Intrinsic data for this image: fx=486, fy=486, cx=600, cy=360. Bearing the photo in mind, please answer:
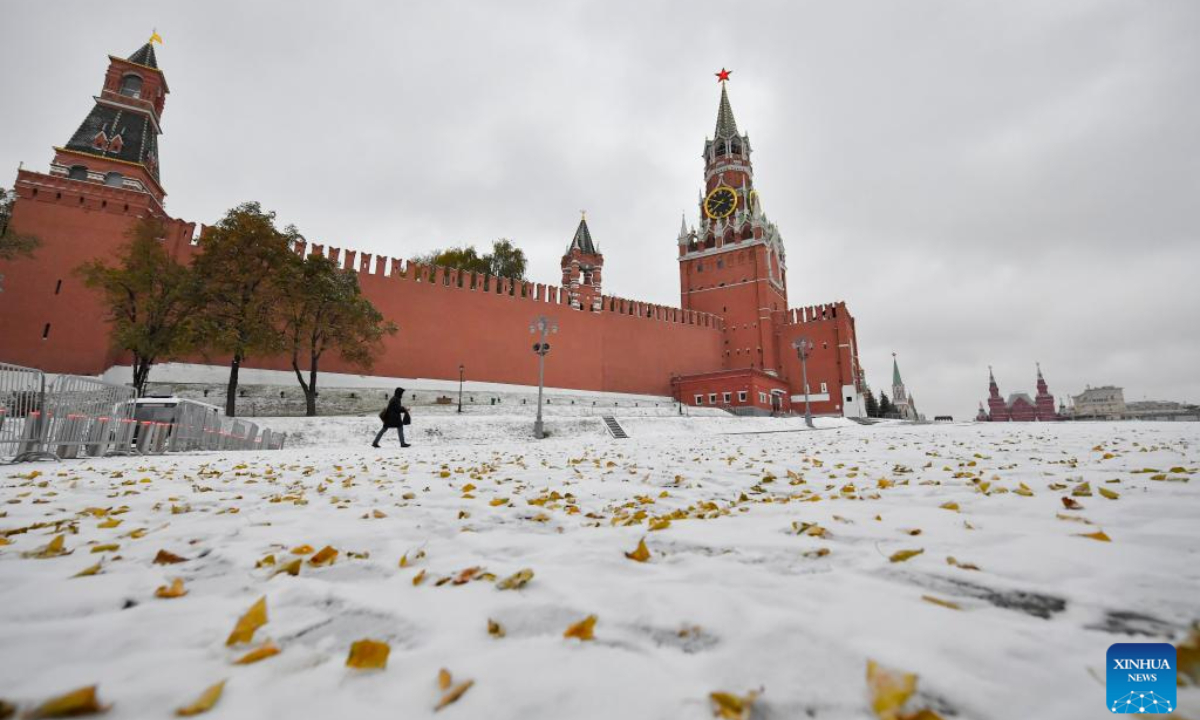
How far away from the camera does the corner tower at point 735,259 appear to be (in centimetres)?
4622

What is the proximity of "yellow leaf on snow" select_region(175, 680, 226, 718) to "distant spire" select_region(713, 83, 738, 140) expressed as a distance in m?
61.1

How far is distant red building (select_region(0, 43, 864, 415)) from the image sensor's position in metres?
24.3

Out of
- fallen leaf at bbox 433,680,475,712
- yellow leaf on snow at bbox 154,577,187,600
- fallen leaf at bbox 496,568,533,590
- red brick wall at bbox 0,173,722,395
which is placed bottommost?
yellow leaf on snow at bbox 154,577,187,600

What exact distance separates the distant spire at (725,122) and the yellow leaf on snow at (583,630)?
60.5 m

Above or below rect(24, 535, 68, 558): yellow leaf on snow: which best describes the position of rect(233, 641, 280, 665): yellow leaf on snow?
above

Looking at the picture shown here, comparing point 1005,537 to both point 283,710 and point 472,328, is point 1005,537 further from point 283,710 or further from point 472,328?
point 472,328

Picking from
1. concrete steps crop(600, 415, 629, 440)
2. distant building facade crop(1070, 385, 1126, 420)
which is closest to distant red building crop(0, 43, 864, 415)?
concrete steps crop(600, 415, 629, 440)

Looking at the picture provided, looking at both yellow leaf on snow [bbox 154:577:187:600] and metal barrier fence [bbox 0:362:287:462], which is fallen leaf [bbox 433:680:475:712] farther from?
metal barrier fence [bbox 0:362:287:462]

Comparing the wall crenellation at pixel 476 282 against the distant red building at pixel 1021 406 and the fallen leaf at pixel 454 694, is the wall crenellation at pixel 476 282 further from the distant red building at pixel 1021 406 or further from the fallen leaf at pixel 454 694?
the distant red building at pixel 1021 406

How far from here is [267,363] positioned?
26.4 meters

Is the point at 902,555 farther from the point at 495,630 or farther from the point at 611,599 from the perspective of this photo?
the point at 495,630

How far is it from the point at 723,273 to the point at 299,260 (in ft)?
123

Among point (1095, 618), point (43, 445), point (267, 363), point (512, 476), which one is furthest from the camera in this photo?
point (267, 363)

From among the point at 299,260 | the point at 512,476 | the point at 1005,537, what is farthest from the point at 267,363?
the point at 1005,537
